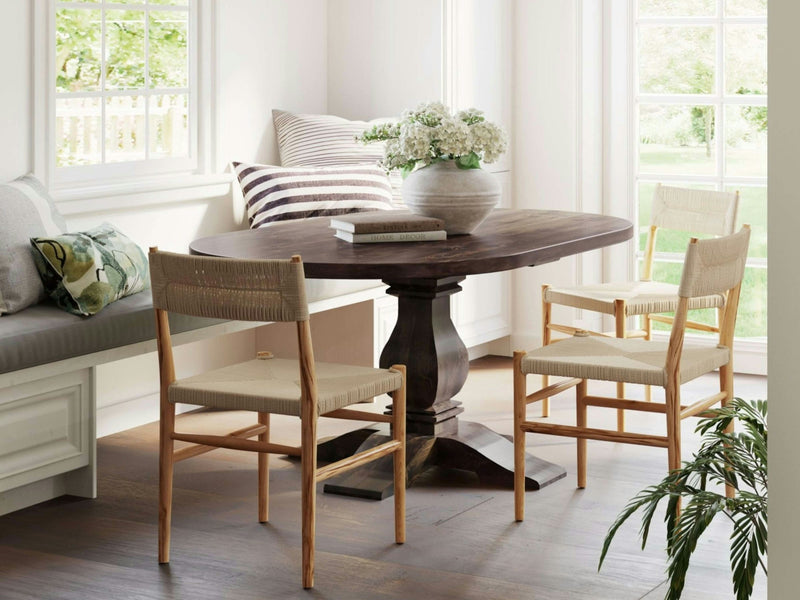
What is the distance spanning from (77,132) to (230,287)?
172 centimetres

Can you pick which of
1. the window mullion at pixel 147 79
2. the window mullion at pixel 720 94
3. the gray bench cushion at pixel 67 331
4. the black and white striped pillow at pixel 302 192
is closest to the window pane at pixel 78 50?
the window mullion at pixel 147 79

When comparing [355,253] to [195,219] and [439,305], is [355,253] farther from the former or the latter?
[195,219]

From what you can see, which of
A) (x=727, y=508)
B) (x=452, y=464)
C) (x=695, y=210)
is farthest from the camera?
(x=695, y=210)

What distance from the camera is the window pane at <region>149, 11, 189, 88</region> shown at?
4707mm

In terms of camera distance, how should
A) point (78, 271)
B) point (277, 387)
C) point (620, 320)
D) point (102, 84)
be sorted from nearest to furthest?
1. point (277, 387)
2. point (78, 271)
3. point (620, 320)
4. point (102, 84)

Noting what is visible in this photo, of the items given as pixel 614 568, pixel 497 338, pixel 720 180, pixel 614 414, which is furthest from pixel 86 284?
pixel 720 180

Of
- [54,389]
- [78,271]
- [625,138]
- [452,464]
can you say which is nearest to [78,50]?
[78,271]

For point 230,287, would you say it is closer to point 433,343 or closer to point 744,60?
point 433,343

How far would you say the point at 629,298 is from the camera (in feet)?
14.4

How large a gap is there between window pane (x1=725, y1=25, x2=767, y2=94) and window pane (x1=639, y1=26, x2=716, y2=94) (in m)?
0.07

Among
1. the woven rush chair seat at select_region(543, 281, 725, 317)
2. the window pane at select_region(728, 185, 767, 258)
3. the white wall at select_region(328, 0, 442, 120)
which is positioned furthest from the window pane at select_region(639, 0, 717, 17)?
the woven rush chair seat at select_region(543, 281, 725, 317)

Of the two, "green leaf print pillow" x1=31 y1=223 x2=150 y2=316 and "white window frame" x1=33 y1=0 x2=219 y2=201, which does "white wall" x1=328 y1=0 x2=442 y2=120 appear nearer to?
"white window frame" x1=33 y1=0 x2=219 y2=201

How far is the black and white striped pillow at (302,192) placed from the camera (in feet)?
15.8

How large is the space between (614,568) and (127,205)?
2264mm
